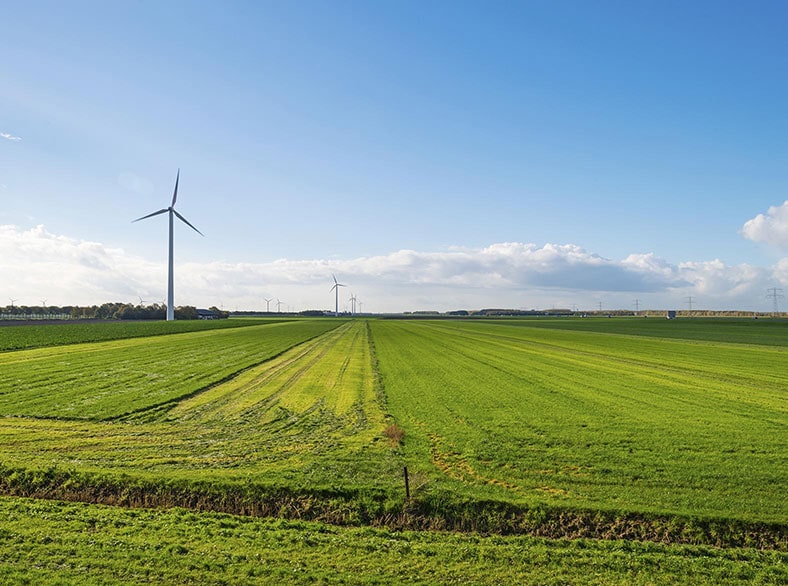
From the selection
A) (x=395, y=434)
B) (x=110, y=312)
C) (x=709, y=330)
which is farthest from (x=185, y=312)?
(x=395, y=434)

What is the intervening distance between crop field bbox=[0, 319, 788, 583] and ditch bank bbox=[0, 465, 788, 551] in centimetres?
4

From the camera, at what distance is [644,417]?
19.8 m

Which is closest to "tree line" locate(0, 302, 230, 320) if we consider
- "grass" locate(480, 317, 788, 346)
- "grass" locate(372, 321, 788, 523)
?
"grass" locate(480, 317, 788, 346)

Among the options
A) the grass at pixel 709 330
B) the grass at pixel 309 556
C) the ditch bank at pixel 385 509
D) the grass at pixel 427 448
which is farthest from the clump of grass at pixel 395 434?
the grass at pixel 709 330

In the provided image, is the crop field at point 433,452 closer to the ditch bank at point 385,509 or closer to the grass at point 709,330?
the ditch bank at point 385,509

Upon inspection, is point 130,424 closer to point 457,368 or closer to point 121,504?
point 121,504

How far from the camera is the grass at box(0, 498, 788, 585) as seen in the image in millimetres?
8438

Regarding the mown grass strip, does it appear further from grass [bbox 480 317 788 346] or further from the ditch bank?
grass [bbox 480 317 788 346]

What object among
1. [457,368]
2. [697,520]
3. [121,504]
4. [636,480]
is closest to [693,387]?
[457,368]

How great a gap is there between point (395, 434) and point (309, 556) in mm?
8048

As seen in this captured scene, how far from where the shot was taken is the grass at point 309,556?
8.44m

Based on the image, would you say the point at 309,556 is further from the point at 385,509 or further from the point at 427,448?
the point at 427,448

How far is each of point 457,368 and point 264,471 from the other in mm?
22412

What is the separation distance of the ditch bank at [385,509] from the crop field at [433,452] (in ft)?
0.13
